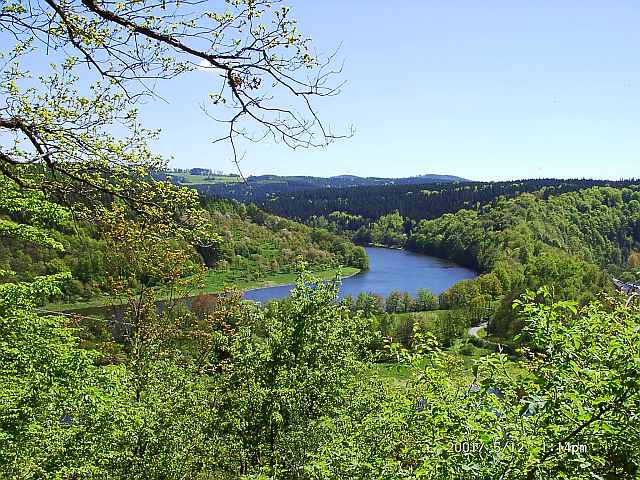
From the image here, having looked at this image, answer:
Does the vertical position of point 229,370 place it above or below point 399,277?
above

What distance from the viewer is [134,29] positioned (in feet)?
11.9

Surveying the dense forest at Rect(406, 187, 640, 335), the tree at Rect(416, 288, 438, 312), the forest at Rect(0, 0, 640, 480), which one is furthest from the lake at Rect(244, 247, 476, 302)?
the forest at Rect(0, 0, 640, 480)

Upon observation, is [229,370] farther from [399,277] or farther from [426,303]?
[399,277]

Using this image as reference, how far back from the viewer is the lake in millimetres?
110188

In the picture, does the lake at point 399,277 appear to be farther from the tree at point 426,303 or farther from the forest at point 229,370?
the forest at point 229,370

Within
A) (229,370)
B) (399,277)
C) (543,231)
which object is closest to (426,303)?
(399,277)

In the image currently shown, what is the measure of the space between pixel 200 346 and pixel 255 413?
318 inches

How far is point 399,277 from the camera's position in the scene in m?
131

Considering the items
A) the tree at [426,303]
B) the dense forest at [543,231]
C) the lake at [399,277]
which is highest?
the dense forest at [543,231]

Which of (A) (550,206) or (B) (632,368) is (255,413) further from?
(A) (550,206)

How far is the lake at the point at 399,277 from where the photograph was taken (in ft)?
362

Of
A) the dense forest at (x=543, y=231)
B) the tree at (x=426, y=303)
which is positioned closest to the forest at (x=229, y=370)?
the tree at (x=426, y=303)

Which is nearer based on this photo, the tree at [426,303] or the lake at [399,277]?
the tree at [426,303]

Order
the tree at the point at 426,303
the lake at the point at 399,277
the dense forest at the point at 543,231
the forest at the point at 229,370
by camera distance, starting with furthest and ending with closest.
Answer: the dense forest at the point at 543,231 → the lake at the point at 399,277 → the tree at the point at 426,303 → the forest at the point at 229,370
